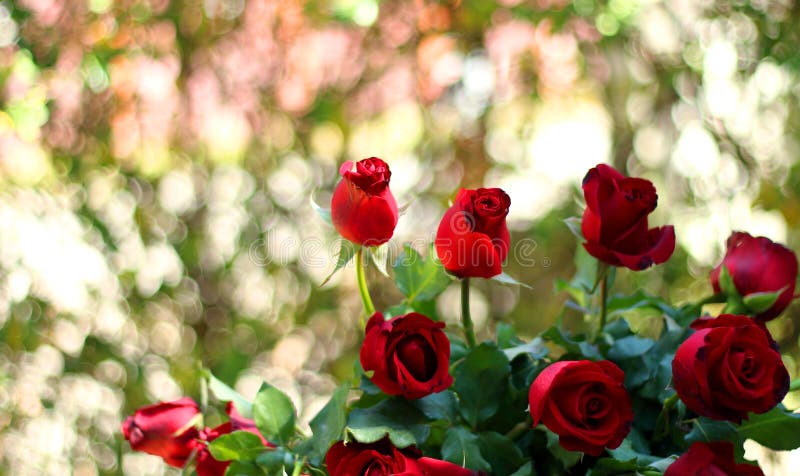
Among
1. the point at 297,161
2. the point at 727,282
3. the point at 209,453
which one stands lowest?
the point at 297,161

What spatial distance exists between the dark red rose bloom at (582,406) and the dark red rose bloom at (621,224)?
0.08 m

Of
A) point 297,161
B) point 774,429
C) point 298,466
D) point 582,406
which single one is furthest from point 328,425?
point 297,161

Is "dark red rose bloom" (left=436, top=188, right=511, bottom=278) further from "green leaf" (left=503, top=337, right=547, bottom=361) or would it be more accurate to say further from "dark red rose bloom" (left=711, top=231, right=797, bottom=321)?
"dark red rose bloom" (left=711, top=231, right=797, bottom=321)

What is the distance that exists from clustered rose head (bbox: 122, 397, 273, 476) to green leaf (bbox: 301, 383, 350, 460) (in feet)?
0.19

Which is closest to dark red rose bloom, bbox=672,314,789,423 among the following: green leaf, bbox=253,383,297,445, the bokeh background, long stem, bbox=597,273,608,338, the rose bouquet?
the rose bouquet

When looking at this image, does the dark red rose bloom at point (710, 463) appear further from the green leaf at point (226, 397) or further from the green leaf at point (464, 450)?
the green leaf at point (226, 397)

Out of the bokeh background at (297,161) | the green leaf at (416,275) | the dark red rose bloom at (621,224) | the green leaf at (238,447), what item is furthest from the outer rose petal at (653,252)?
the bokeh background at (297,161)

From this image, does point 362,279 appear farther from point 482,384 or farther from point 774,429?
point 774,429

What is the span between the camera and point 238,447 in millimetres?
439

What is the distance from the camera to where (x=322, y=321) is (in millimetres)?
1358

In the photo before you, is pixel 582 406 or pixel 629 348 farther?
pixel 629 348

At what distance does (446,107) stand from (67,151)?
618 millimetres

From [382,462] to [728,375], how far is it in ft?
0.55

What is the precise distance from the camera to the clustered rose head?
1.56 ft
